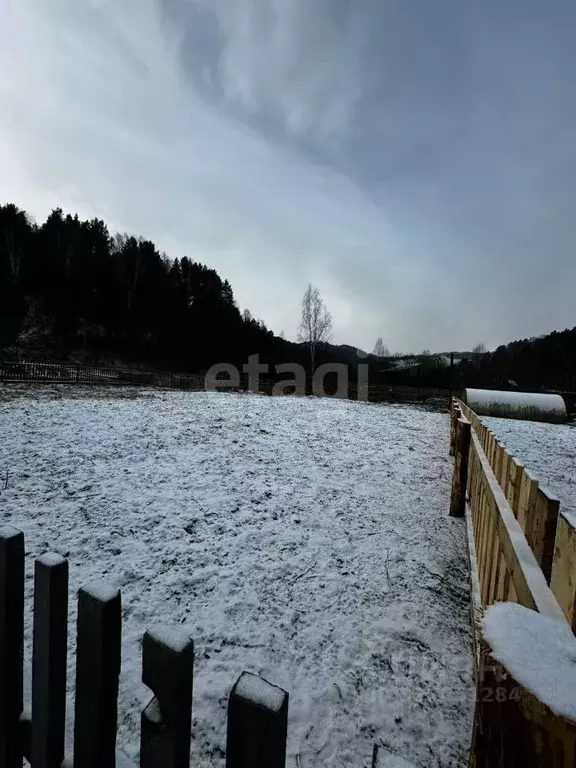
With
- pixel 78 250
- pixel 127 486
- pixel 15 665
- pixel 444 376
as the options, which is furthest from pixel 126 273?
pixel 15 665

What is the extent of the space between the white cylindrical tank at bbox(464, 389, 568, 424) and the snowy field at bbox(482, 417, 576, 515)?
5.12 meters

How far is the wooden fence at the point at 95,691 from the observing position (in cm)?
80

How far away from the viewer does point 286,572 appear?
3.53 metres

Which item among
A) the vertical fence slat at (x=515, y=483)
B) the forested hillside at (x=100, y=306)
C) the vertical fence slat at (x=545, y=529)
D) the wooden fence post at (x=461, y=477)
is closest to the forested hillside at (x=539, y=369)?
the forested hillside at (x=100, y=306)

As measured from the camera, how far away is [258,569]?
140 inches

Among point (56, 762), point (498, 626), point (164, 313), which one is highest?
point (164, 313)

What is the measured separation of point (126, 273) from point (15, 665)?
61.2 metres

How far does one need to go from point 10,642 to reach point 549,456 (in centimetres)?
1086

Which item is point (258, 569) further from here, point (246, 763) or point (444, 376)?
point (444, 376)

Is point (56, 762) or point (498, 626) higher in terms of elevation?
point (498, 626)

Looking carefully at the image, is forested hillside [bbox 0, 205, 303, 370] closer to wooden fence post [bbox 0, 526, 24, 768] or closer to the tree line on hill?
the tree line on hill

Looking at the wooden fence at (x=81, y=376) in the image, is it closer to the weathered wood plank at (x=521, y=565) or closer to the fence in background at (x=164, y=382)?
the fence in background at (x=164, y=382)

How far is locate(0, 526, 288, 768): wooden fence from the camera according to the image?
0.80 metres

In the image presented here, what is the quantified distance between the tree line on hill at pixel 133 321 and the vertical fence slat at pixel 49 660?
37126 mm
